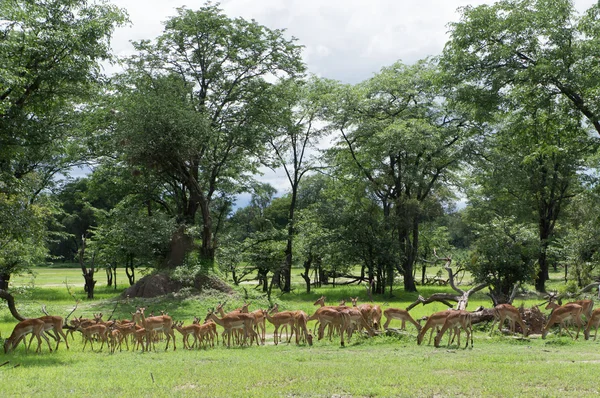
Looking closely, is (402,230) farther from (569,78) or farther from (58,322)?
(58,322)

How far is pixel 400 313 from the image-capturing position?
16.7 m

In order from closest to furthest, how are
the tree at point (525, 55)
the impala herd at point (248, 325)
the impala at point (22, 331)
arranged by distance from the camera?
the impala at point (22, 331) → the impala herd at point (248, 325) → the tree at point (525, 55)

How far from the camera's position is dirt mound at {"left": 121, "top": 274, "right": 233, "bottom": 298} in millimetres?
28422

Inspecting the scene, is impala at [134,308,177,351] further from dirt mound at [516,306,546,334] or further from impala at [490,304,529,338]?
dirt mound at [516,306,546,334]

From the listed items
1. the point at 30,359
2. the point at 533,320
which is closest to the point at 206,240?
the point at 30,359

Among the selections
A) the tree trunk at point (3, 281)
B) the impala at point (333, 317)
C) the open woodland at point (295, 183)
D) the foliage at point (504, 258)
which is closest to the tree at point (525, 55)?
the open woodland at point (295, 183)

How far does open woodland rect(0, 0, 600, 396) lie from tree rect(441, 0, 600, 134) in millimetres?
88

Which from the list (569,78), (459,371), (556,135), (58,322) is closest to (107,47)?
(58,322)

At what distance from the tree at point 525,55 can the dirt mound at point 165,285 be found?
1523 cm

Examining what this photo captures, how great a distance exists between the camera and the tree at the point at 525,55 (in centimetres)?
2038

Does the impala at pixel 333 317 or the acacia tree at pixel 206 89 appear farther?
the acacia tree at pixel 206 89

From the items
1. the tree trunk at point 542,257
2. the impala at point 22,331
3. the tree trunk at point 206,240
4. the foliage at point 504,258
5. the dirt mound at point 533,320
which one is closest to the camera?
the impala at point 22,331

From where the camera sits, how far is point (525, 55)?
22.0m

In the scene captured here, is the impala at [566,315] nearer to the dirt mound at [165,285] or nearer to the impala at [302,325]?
the impala at [302,325]
